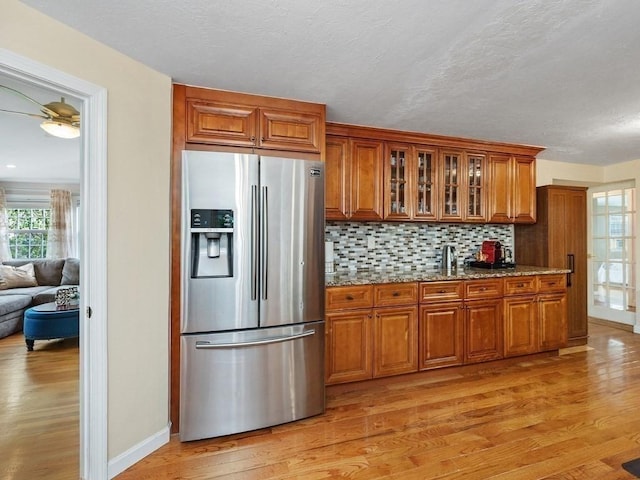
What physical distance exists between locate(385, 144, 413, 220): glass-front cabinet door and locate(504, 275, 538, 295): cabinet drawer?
1.21m

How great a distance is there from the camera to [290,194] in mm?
2305

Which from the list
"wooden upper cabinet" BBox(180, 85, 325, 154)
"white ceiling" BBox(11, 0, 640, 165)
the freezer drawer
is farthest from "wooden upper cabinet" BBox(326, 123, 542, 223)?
the freezer drawer

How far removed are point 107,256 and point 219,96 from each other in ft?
4.16

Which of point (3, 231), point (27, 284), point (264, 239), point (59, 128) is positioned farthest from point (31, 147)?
point (264, 239)

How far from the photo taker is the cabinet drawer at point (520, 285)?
3.35 meters

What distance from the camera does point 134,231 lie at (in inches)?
77.1

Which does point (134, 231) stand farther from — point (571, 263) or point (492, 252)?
point (571, 263)

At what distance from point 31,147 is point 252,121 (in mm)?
3562

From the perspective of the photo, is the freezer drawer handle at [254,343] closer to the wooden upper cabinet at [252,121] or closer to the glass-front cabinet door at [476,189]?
the wooden upper cabinet at [252,121]

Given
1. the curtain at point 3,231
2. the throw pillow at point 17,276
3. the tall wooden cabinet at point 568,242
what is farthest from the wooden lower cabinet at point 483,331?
the curtain at point 3,231

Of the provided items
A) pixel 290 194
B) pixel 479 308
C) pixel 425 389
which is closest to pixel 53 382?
pixel 290 194

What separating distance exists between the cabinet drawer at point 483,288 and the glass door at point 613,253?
2.97 metres

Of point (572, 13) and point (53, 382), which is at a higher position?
point (572, 13)

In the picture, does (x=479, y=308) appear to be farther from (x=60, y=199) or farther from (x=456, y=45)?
(x=60, y=199)
